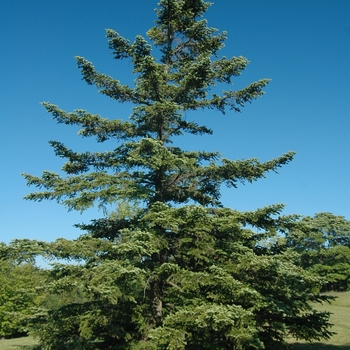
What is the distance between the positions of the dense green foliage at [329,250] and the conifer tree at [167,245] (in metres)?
46.8

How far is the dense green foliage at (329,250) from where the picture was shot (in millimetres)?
57094

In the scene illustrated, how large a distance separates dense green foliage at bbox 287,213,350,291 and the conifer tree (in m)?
46.8

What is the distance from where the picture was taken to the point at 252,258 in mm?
10320

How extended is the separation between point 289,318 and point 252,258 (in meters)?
3.31

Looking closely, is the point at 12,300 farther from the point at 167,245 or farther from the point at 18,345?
the point at 167,245

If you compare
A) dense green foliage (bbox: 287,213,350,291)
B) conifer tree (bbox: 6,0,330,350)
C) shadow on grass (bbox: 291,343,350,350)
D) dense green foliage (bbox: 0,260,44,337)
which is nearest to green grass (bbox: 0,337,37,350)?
conifer tree (bbox: 6,0,330,350)

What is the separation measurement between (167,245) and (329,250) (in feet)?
182

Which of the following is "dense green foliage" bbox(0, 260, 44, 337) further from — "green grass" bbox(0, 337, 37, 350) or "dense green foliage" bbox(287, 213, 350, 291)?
"dense green foliage" bbox(287, 213, 350, 291)

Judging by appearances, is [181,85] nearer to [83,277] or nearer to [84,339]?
[83,277]

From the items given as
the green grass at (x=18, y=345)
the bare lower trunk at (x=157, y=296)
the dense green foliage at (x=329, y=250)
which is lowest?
the green grass at (x=18, y=345)

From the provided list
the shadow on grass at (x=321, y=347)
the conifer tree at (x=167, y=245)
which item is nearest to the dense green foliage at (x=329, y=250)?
the shadow on grass at (x=321, y=347)

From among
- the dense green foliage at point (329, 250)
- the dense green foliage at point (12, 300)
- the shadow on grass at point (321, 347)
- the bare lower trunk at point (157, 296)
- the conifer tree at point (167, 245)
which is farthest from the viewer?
the dense green foliage at point (329, 250)

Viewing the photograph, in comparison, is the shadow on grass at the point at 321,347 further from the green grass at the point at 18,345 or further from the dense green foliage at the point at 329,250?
the dense green foliage at the point at 329,250

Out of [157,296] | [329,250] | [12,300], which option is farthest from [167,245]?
[329,250]
